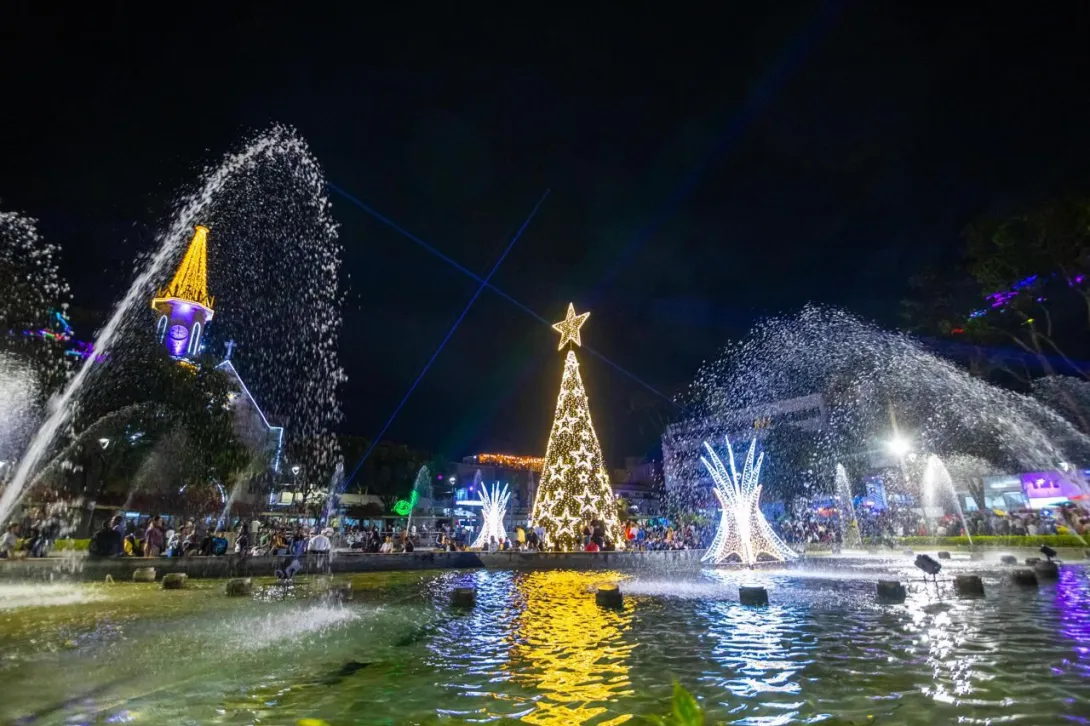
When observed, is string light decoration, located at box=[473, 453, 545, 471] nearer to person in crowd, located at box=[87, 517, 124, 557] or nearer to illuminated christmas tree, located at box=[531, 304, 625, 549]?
illuminated christmas tree, located at box=[531, 304, 625, 549]

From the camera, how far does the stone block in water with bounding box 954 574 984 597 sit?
11.3 m

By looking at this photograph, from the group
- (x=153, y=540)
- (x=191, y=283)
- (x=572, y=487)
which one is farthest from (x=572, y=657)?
(x=191, y=283)

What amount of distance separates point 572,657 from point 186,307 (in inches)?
3097

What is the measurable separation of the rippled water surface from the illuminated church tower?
212 ft

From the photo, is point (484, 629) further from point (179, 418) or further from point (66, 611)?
point (179, 418)

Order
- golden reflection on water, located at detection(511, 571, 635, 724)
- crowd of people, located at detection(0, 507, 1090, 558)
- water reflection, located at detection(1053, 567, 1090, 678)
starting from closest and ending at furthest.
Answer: golden reflection on water, located at detection(511, 571, 635, 724), water reflection, located at detection(1053, 567, 1090, 678), crowd of people, located at detection(0, 507, 1090, 558)

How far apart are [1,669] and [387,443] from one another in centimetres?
6618

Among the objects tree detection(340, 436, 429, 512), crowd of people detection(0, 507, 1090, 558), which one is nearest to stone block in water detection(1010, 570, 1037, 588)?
crowd of people detection(0, 507, 1090, 558)

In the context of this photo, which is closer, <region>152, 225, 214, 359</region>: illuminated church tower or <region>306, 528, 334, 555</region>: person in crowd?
<region>306, 528, 334, 555</region>: person in crowd

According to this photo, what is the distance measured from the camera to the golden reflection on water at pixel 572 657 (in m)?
5.19

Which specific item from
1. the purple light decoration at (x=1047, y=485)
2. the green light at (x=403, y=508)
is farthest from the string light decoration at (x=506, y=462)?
the purple light decoration at (x=1047, y=485)

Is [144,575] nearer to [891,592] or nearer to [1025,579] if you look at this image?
[891,592]

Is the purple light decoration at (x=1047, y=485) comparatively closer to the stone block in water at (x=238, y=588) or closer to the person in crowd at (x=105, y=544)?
the stone block in water at (x=238, y=588)

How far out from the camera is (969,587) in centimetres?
1139
